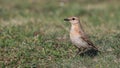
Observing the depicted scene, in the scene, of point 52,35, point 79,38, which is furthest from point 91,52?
point 52,35

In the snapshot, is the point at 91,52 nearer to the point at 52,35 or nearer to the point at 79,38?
the point at 79,38

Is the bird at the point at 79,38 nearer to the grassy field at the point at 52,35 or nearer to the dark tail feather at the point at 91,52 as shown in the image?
the dark tail feather at the point at 91,52

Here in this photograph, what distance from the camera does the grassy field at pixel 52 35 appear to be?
8.98m

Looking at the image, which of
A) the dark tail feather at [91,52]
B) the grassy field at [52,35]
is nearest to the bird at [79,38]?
the dark tail feather at [91,52]

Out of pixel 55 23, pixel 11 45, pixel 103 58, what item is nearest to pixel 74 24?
pixel 103 58

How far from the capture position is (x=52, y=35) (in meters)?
10.8

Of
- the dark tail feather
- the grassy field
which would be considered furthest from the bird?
the grassy field

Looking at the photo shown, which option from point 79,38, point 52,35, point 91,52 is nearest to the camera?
point 79,38

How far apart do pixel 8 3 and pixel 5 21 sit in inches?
133

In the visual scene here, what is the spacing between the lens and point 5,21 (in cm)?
1331

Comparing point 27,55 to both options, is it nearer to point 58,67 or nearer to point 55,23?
point 58,67

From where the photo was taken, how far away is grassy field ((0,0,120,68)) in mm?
8984

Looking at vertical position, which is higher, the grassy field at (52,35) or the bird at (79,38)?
the bird at (79,38)

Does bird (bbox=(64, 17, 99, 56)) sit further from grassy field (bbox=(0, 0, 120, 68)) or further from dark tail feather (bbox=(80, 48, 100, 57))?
grassy field (bbox=(0, 0, 120, 68))
